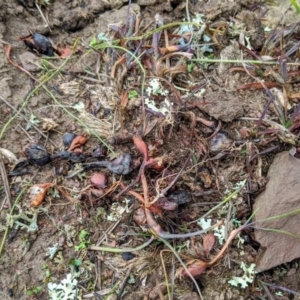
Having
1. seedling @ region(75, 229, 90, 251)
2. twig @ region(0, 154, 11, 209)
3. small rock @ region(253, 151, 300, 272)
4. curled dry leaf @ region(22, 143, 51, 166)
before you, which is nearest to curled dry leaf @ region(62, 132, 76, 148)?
curled dry leaf @ region(22, 143, 51, 166)

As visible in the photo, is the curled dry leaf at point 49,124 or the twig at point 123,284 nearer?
the twig at point 123,284

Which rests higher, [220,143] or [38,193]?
[220,143]

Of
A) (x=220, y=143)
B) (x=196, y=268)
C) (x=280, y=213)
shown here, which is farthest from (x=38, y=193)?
(x=280, y=213)

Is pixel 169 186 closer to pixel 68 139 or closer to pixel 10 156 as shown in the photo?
pixel 68 139

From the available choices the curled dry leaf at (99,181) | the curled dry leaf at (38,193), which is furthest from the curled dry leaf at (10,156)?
the curled dry leaf at (99,181)

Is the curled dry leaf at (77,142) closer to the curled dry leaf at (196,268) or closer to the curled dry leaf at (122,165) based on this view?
the curled dry leaf at (122,165)

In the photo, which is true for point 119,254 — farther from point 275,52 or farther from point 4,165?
point 275,52

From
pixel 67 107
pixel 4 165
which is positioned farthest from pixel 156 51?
pixel 4 165
